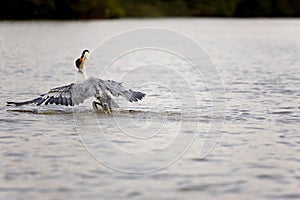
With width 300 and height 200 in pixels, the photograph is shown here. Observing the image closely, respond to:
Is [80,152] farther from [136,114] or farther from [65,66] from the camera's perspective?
[65,66]

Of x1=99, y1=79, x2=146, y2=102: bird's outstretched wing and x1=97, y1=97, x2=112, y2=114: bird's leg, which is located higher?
x1=99, y1=79, x2=146, y2=102: bird's outstretched wing

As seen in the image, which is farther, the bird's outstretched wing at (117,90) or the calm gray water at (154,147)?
the bird's outstretched wing at (117,90)

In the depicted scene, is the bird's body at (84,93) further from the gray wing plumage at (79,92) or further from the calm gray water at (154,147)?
the calm gray water at (154,147)

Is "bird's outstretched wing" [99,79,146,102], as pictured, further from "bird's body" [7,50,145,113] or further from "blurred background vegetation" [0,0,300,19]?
"blurred background vegetation" [0,0,300,19]

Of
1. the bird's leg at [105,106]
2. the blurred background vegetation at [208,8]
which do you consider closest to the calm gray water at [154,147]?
the bird's leg at [105,106]

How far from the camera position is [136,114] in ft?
51.3

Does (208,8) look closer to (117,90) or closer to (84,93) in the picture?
(117,90)

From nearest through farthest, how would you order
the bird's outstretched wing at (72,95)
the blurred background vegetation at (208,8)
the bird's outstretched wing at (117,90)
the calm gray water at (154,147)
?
the calm gray water at (154,147) → the bird's outstretched wing at (72,95) → the bird's outstretched wing at (117,90) → the blurred background vegetation at (208,8)

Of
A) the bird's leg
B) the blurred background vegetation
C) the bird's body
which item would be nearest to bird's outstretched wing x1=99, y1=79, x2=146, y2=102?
the bird's body

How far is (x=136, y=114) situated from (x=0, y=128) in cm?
306

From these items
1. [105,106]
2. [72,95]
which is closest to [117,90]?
[105,106]

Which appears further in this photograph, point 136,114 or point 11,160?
point 136,114

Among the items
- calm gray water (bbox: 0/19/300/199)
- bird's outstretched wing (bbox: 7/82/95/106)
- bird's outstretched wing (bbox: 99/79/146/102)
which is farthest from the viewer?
bird's outstretched wing (bbox: 99/79/146/102)

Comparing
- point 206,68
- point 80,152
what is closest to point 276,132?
point 80,152
